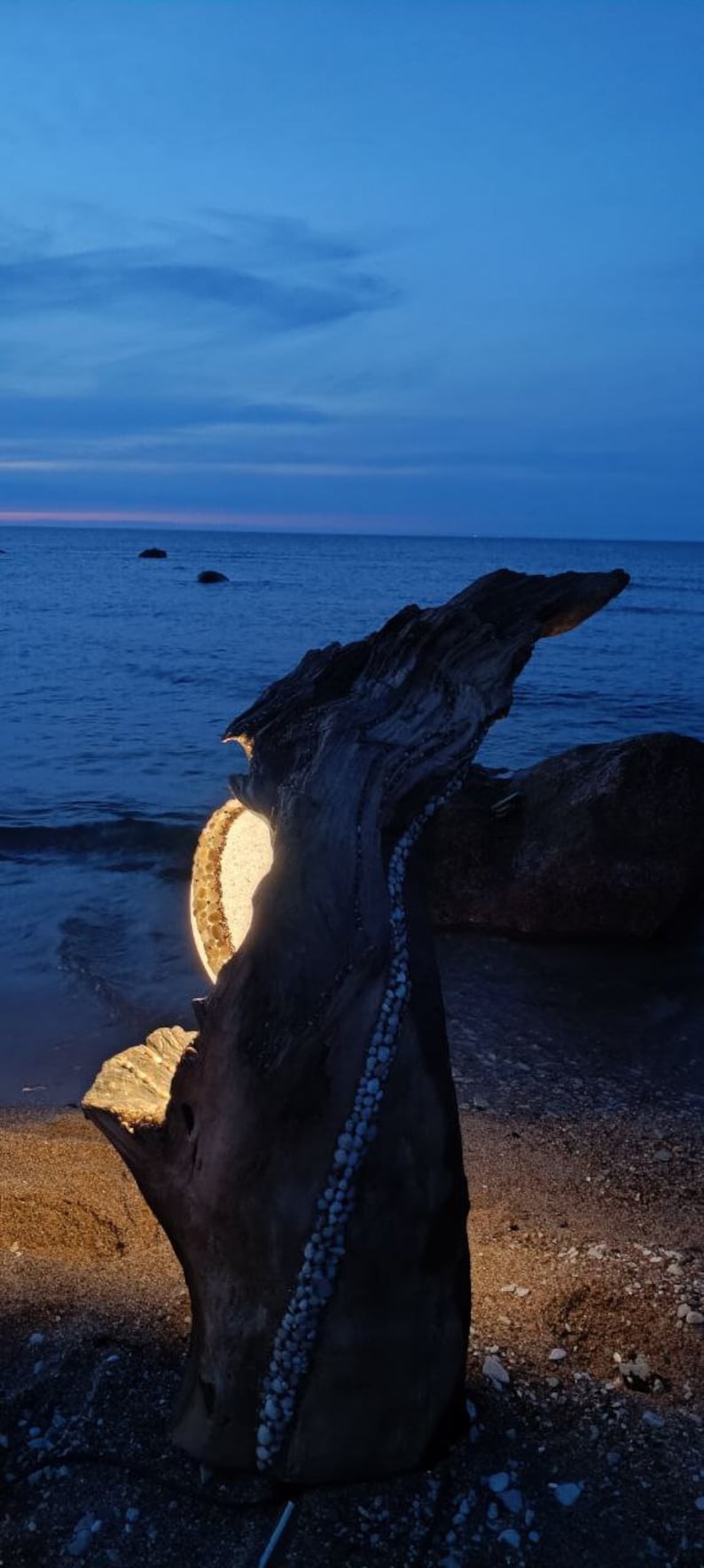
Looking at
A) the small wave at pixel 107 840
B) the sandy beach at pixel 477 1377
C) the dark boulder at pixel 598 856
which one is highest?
the dark boulder at pixel 598 856

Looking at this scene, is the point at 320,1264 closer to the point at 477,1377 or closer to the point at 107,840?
the point at 477,1377

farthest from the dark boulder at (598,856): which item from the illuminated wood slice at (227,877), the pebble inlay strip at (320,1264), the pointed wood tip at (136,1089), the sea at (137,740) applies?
the pebble inlay strip at (320,1264)

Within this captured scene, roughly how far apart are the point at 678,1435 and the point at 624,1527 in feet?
1.24

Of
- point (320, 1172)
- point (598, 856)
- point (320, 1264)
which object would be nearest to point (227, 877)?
point (320, 1172)

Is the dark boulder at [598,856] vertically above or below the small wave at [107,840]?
above

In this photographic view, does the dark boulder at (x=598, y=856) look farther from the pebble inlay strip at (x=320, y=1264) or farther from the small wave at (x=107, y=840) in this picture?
the pebble inlay strip at (x=320, y=1264)

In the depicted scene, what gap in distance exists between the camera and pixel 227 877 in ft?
12.7

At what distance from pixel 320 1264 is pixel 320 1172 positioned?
21cm

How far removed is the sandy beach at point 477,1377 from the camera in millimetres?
2637

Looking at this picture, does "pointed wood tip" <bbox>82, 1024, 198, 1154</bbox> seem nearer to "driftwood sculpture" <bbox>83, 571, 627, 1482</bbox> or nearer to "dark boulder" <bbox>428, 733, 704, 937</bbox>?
"driftwood sculpture" <bbox>83, 571, 627, 1482</bbox>

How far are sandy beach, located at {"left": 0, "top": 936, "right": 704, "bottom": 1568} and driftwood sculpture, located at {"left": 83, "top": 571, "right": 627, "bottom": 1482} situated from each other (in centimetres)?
14

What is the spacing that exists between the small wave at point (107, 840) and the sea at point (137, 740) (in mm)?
28

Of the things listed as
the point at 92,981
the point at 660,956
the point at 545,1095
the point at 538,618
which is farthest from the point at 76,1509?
the point at 660,956

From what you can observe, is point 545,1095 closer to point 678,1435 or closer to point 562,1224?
point 562,1224
